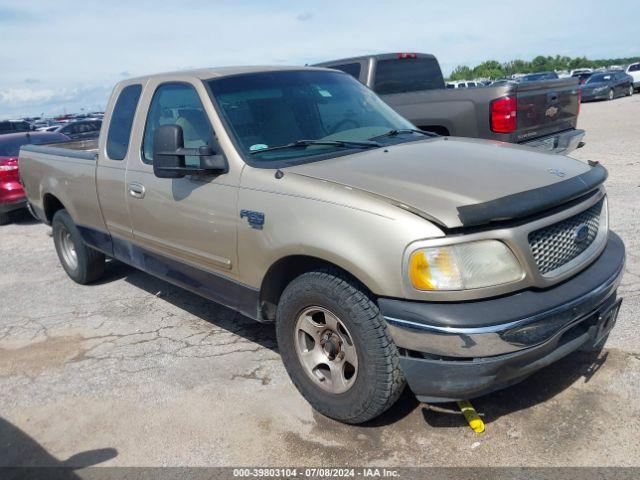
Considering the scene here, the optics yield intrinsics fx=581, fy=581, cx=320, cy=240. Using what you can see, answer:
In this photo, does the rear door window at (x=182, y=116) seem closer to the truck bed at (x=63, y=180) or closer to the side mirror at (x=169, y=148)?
the side mirror at (x=169, y=148)

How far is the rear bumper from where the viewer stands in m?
6.90

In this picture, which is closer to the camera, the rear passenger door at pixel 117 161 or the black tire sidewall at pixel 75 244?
the rear passenger door at pixel 117 161

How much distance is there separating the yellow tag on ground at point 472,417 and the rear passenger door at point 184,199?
156 centimetres

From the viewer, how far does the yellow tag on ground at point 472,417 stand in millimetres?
3037

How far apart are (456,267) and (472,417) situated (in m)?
0.99

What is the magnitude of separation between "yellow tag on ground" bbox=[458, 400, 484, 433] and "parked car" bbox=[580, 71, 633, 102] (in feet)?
98.0

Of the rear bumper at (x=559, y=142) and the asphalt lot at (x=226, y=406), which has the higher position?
the rear bumper at (x=559, y=142)

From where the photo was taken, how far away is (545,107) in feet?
23.0

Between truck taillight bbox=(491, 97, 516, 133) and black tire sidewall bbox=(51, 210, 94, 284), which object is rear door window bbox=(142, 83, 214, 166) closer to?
black tire sidewall bbox=(51, 210, 94, 284)

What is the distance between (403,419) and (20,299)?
435cm

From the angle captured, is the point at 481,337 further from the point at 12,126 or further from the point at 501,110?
the point at 12,126

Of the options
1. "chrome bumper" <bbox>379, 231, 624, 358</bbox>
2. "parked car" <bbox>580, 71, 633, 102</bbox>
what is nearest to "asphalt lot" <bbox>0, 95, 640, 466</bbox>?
"chrome bumper" <bbox>379, 231, 624, 358</bbox>

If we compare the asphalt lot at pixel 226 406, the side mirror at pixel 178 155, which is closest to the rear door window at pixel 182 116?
the side mirror at pixel 178 155

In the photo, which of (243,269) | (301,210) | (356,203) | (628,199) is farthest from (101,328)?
(628,199)
